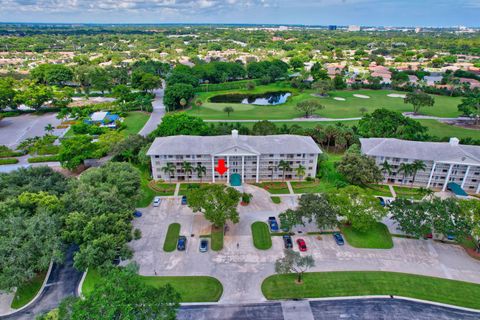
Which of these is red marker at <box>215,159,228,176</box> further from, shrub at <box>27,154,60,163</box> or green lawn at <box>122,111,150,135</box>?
green lawn at <box>122,111,150,135</box>

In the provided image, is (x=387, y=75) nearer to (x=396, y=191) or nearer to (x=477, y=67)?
(x=477, y=67)

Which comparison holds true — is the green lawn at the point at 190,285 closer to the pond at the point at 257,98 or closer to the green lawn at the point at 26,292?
the green lawn at the point at 26,292

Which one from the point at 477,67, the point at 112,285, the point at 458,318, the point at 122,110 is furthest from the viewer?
the point at 477,67

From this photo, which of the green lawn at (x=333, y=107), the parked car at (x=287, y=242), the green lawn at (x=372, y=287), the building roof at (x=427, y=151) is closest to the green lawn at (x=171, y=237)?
the green lawn at (x=372, y=287)

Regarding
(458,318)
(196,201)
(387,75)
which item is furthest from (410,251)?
(387,75)

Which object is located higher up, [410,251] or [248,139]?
[248,139]

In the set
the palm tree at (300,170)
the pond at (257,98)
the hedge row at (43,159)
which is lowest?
the pond at (257,98)
